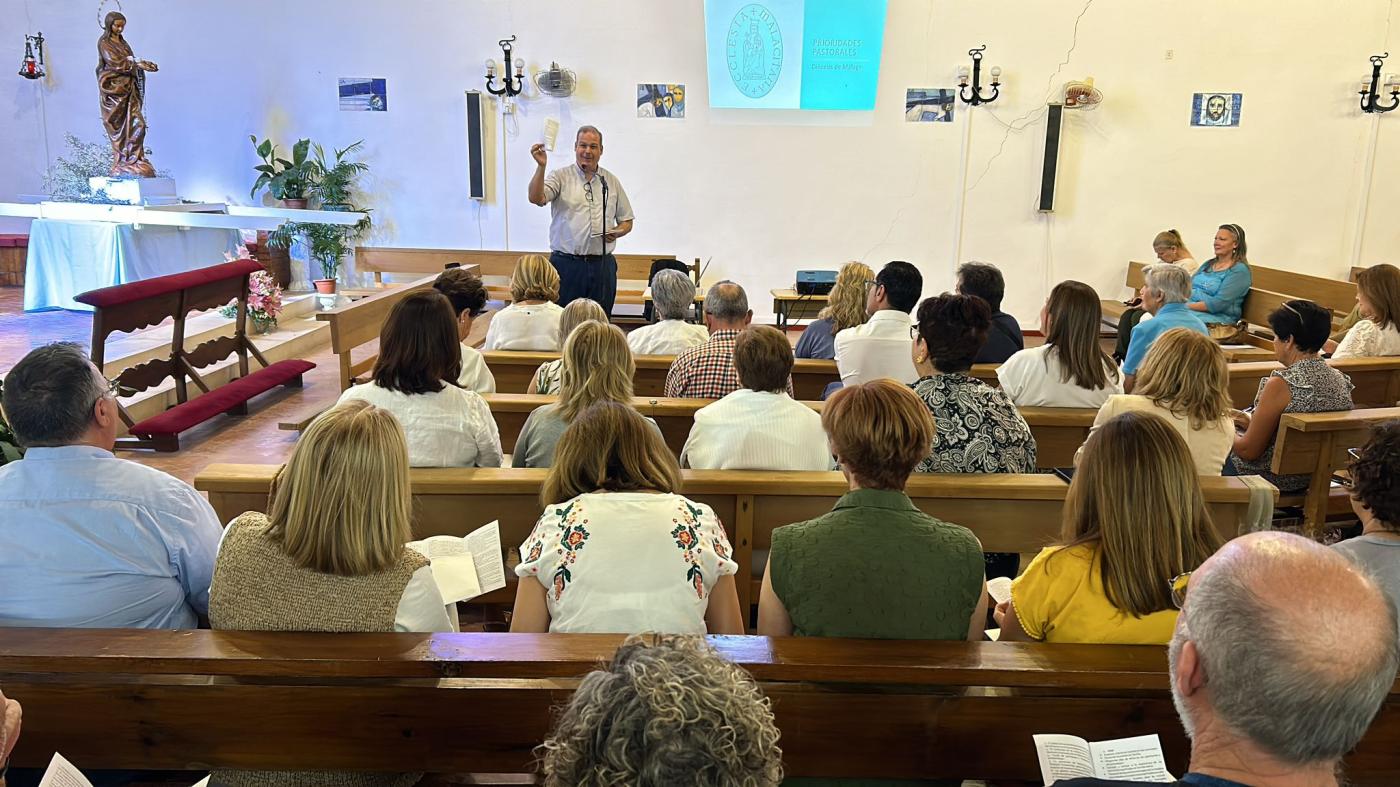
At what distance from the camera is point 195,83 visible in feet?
28.2

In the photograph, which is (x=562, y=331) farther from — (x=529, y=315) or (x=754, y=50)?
(x=754, y=50)

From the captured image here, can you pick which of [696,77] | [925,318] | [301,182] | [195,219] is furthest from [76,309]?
[925,318]

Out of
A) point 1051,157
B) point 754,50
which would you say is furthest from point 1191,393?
point 754,50

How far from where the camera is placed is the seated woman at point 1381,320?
4645 mm

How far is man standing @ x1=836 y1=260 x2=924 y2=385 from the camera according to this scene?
12.2 feet

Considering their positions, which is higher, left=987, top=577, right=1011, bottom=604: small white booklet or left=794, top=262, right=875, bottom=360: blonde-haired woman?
left=794, top=262, right=875, bottom=360: blonde-haired woman

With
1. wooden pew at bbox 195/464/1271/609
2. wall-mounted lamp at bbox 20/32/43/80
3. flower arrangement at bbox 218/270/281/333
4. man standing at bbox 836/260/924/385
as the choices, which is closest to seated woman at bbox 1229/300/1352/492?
wooden pew at bbox 195/464/1271/609

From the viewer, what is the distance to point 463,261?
854 cm

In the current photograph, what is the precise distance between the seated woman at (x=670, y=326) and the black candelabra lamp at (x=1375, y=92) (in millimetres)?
7252

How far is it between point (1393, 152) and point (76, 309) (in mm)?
10872

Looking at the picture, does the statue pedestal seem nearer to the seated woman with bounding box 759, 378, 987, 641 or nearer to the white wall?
the white wall

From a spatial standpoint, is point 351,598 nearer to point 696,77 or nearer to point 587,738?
point 587,738

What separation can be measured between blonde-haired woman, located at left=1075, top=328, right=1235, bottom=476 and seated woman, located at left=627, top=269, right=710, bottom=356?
189 centimetres

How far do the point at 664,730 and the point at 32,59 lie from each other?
396 inches
